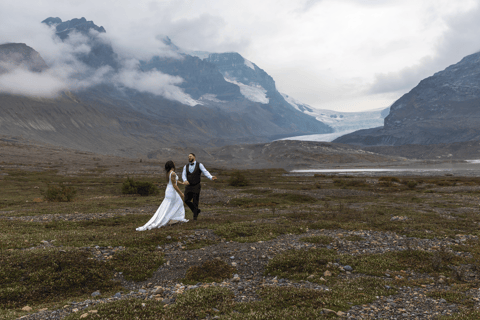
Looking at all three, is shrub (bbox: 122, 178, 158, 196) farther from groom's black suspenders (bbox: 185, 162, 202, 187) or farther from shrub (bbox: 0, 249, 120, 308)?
shrub (bbox: 0, 249, 120, 308)

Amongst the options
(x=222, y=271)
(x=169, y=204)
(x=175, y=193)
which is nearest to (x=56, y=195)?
(x=169, y=204)

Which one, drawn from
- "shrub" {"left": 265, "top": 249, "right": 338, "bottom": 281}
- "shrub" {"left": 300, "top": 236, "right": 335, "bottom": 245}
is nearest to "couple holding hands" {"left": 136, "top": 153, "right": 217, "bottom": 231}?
"shrub" {"left": 300, "top": 236, "right": 335, "bottom": 245}

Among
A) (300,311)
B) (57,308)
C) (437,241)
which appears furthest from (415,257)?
(57,308)

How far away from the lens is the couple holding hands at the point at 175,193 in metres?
18.5

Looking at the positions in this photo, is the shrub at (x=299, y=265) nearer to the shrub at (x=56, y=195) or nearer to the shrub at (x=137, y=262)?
the shrub at (x=137, y=262)

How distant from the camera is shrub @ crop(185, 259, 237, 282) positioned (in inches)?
451

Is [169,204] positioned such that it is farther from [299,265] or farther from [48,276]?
[299,265]

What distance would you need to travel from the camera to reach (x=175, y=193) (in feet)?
61.4

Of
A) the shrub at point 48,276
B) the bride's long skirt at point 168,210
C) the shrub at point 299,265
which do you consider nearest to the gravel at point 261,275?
the shrub at point 299,265

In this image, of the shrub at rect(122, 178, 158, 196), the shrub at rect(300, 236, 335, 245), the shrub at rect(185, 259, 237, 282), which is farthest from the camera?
the shrub at rect(122, 178, 158, 196)

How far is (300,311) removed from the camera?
8.36m

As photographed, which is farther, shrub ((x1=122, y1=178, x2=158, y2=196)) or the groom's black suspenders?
shrub ((x1=122, y1=178, x2=158, y2=196))

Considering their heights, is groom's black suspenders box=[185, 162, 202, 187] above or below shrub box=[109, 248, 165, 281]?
above

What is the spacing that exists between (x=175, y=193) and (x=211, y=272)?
7757mm
